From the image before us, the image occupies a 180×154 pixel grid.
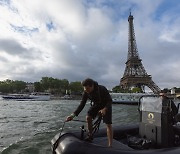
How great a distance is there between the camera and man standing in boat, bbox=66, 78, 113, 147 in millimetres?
5805

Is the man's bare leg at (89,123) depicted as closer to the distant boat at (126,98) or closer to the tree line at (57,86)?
the distant boat at (126,98)

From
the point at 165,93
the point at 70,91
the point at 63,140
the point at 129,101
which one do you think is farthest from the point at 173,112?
the point at 70,91

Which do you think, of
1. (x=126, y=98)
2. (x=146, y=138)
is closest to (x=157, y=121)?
(x=146, y=138)

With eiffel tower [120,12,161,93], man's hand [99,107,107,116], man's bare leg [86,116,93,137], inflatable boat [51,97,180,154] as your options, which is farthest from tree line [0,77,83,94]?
man's hand [99,107,107,116]

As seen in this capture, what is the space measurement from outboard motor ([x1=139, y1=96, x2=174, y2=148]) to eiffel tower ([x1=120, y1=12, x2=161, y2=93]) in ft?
233

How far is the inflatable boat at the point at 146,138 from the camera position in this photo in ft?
17.9

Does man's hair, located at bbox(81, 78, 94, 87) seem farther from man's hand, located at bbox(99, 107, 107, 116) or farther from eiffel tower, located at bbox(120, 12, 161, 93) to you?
eiffel tower, located at bbox(120, 12, 161, 93)

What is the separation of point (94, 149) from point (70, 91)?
112 metres

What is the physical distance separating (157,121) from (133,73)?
75732mm

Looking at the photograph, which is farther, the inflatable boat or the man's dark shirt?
the man's dark shirt

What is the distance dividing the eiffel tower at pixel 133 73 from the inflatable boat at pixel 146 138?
233 feet

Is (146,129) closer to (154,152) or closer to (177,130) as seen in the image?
(177,130)

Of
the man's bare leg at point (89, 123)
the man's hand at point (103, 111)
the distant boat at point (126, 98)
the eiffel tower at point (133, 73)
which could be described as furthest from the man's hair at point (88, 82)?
the eiffel tower at point (133, 73)

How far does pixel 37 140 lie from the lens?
10.7 meters
